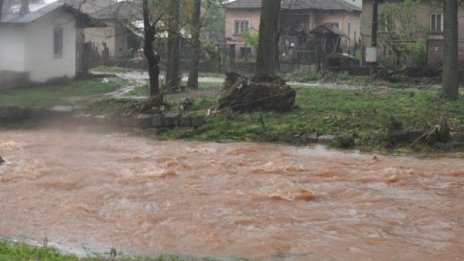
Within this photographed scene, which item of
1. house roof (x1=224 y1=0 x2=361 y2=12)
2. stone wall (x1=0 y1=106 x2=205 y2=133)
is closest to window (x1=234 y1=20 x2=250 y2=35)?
house roof (x1=224 y1=0 x2=361 y2=12)

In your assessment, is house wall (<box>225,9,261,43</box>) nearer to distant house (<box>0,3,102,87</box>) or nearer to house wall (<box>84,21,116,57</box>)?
house wall (<box>84,21,116,57</box>)

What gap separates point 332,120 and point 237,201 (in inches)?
305

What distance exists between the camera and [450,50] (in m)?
20.8

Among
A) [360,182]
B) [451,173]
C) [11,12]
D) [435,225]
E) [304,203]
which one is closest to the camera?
[435,225]

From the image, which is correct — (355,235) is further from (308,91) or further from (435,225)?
(308,91)

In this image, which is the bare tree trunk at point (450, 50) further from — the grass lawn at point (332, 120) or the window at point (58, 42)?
the window at point (58, 42)

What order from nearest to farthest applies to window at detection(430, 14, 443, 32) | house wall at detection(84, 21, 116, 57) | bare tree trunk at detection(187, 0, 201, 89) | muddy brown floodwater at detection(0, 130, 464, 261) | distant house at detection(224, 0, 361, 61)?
muddy brown floodwater at detection(0, 130, 464, 261) → bare tree trunk at detection(187, 0, 201, 89) → window at detection(430, 14, 443, 32) → distant house at detection(224, 0, 361, 61) → house wall at detection(84, 21, 116, 57)

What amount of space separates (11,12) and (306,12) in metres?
25.6

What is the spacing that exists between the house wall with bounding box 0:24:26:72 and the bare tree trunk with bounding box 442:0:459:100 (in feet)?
56.4

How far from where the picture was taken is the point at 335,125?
17.0 m

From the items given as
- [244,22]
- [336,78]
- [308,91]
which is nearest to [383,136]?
[308,91]

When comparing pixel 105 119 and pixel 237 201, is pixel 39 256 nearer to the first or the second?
pixel 237 201

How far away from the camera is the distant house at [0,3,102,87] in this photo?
2786 centimetres

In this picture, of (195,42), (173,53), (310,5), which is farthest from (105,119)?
(310,5)
